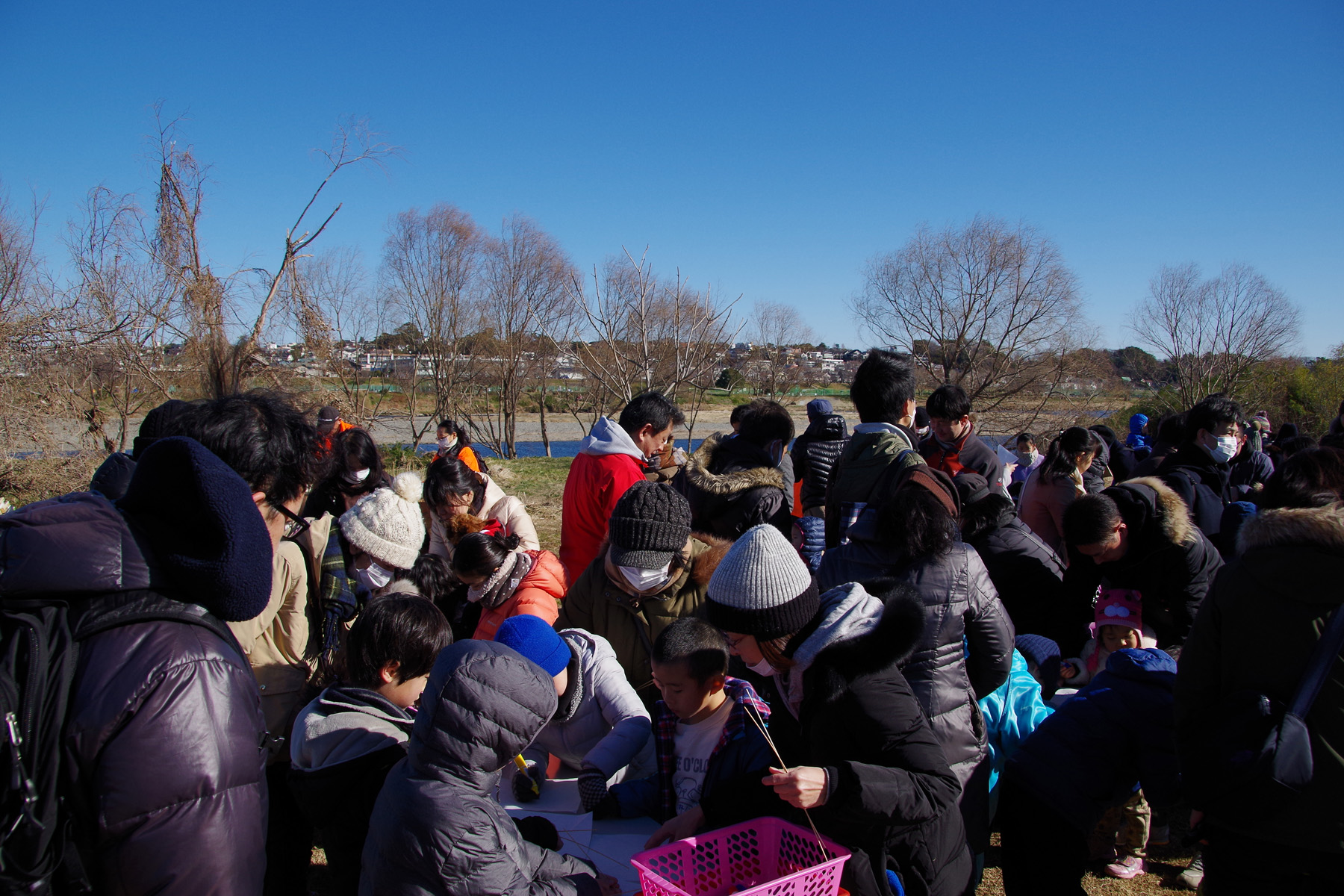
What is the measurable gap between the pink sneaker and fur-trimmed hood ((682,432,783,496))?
2.30m

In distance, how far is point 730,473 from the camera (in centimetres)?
420

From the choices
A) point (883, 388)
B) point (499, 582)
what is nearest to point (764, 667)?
point (499, 582)

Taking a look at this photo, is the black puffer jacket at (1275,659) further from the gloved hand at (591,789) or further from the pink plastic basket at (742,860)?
the gloved hand at (591,789)

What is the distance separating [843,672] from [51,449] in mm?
12985

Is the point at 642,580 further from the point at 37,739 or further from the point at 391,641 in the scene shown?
the point at 37,739

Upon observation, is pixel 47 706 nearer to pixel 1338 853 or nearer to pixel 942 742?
pixel 942 742

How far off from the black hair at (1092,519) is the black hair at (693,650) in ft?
6.70

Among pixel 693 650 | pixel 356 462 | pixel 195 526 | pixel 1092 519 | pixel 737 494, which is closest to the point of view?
pixel 195 526

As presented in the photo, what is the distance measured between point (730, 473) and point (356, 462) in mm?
2340

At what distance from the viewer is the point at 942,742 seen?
2.33 metres

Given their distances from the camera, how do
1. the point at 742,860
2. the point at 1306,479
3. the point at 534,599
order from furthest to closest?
the point at 534,599
the point at 1306,479
the point at 742,860

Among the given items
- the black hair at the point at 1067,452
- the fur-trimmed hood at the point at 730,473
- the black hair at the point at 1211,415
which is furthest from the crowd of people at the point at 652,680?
the black hair at the point at 1211,415

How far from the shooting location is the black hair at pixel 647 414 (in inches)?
167

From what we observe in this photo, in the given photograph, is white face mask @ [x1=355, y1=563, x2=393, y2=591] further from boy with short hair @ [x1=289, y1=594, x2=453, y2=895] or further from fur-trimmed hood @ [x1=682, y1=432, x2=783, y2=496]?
fur-trimmed hood @ [x1=682, y1=432, x2=783, y2=496]
